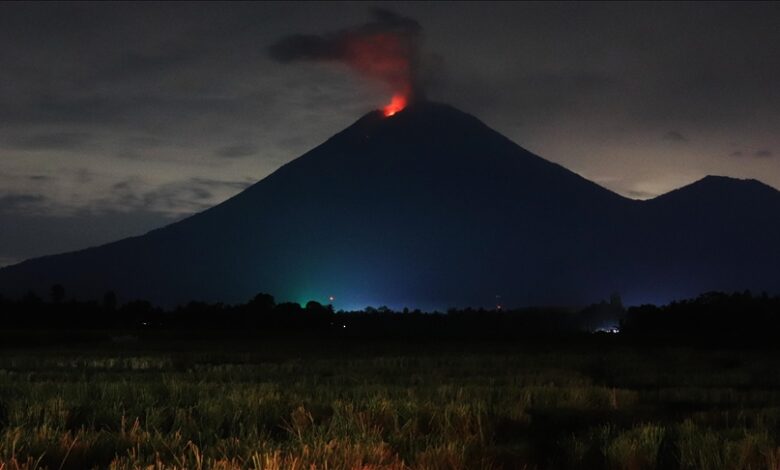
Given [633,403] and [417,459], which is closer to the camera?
[417,459]

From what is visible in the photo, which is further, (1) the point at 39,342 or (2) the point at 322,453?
(1) the point at 39,342

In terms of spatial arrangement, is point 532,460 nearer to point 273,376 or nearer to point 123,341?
point 273,376

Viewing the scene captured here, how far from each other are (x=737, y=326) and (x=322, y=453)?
6493 cm

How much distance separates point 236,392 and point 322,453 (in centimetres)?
607

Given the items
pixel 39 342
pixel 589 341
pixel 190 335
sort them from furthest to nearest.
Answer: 1. pixel 190 335
2. pixel 589 341
3. pixel 39 342

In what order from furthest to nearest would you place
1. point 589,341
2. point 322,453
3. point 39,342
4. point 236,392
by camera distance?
point 589,341
point 39,342
point 236,392
point 322,453

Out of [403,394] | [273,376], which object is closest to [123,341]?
[273,376]

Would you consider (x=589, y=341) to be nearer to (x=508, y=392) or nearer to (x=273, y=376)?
(x=273, y=376)

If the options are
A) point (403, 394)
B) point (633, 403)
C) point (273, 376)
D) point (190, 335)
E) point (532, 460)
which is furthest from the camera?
point (190, 335)

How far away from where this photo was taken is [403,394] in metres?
14.7

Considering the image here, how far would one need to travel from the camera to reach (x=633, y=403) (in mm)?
16047

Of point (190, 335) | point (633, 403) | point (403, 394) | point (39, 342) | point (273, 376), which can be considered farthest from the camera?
point (190, 335)

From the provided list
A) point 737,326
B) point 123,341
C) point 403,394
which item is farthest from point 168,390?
point 737,326

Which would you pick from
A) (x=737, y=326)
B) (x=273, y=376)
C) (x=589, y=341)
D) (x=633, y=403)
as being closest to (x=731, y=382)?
(x=633, y=403)
